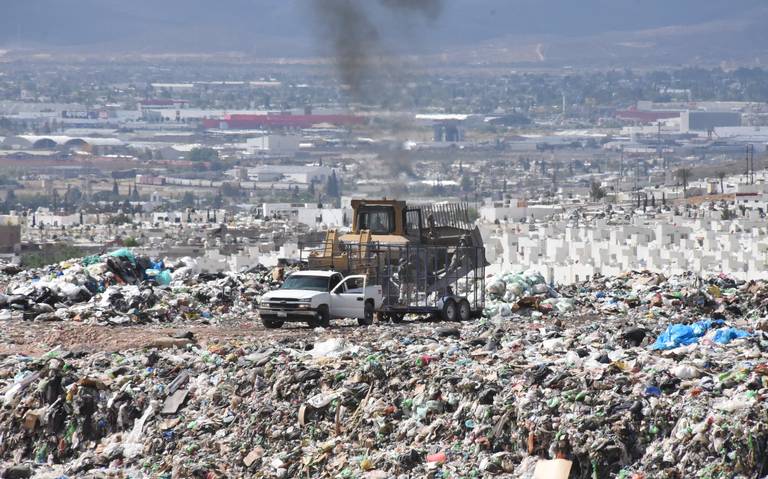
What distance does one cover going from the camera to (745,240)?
3838 cm

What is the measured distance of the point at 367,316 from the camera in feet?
65.6

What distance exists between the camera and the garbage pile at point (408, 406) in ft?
40.0

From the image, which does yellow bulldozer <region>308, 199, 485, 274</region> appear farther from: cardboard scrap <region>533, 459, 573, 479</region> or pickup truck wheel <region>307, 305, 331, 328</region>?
cardboard scrap <region>533, 459, 573, 479</region>

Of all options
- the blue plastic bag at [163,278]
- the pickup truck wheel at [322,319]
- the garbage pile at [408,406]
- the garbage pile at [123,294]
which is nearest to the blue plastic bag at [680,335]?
the garbage pile at [408,406]

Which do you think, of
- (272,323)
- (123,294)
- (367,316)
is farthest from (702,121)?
(272,323)

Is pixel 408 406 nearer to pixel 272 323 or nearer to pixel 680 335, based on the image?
pixel 680 335

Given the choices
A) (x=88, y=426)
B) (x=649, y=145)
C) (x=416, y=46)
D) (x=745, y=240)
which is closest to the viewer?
(x=88, y=426)

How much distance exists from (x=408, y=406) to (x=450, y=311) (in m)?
7.00

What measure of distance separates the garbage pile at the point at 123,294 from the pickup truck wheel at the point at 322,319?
6.95 feet

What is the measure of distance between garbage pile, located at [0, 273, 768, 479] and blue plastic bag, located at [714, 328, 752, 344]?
0.08 feet

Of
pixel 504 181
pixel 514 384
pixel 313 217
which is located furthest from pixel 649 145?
pixel 514 384

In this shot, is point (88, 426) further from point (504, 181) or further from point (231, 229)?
point (504, 181)

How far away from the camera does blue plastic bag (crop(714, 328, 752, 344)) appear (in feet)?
50.1

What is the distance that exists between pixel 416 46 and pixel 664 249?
949cm
